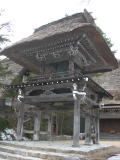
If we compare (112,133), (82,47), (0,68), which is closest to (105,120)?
(112,133)

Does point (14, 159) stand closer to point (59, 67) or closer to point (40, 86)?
point (40, 86)

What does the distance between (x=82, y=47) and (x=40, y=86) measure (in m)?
3.27

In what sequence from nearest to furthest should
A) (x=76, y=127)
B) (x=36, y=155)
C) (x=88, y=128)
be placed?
(x=36, y=155), (x=76, y=127), (x=88, y=128)

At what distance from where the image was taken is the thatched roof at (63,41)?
9.17 meters

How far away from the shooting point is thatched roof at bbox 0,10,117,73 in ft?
30.1

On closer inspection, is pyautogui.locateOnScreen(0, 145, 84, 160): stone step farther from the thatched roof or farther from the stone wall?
the stone wall

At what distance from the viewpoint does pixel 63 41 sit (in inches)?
388

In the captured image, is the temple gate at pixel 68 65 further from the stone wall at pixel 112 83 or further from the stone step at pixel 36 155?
the stone wall at pixel 112 83

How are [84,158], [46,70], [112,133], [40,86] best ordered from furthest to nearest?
1. [112,133]
2. [46,70]
3. [40,86]
4. [84,158]

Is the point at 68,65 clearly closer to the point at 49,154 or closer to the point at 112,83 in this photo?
the point at 49,154

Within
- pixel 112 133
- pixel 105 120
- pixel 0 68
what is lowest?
pixel 112 133

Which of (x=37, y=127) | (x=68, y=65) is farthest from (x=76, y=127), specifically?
(x=37, y=127)

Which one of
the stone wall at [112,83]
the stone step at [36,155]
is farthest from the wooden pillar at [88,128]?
the stone wall at [112,83]

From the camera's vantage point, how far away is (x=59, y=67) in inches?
446
